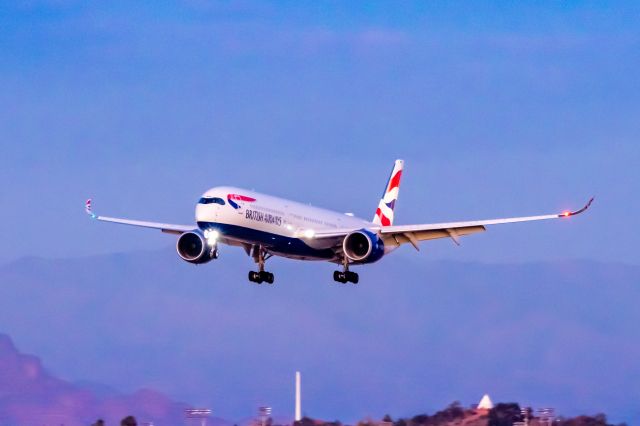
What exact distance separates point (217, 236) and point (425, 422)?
127 ft

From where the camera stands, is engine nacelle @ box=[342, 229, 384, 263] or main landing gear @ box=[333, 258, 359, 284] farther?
main landing gear @ box=[333, 258, 359, 284]

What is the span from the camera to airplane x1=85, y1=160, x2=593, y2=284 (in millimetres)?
90188

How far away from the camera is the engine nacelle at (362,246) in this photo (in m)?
93.6

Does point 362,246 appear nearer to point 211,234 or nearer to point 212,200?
point 211,234

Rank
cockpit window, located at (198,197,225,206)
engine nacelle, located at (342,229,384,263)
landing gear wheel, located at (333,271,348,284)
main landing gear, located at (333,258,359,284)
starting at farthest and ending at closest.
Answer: landing gear wheel, located at (333,271,348,284) → main landing gear, located at (333,258,359,284) → engine nacelle, located at (342,229,384,263) → cockpit window, located at (198,197,225,206)

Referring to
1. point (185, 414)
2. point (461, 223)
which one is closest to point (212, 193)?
point (461, 223)

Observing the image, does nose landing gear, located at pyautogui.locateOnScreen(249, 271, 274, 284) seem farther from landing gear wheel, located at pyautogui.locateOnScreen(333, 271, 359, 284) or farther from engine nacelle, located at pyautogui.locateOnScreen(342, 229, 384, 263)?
engine nacelle, located at pyautogui.locateOnScreen(342, 229, 384, 263)

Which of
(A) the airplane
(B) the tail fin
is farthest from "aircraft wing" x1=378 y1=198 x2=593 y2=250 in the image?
(B) the tail fin

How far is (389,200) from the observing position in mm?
109562

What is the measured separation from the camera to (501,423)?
419 ft

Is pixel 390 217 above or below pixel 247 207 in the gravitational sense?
above

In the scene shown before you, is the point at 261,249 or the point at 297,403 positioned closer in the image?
the point at 261,249

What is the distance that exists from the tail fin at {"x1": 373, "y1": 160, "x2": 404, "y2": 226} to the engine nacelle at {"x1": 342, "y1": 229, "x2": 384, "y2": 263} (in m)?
12.9

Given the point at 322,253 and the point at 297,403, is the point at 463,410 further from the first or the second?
the point at 322,253
